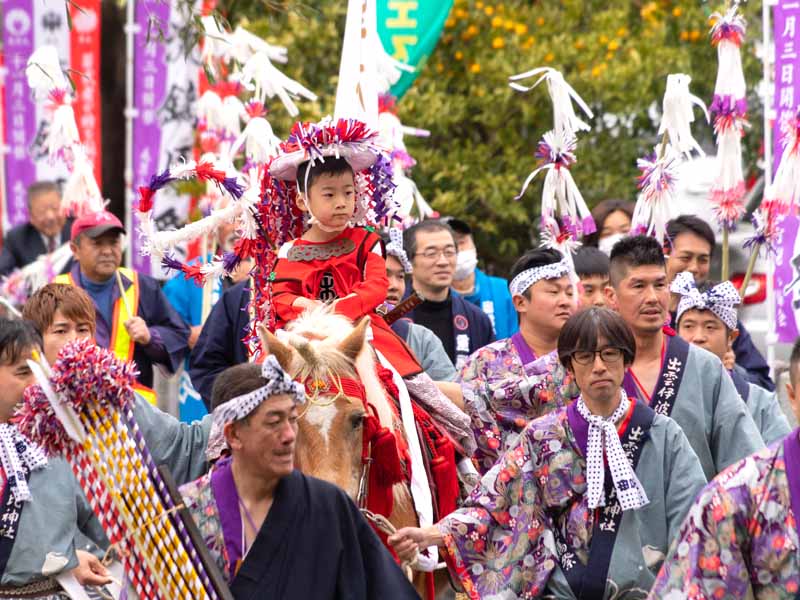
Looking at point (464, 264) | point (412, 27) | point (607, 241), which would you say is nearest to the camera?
point (607, 241)

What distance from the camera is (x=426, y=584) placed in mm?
7227

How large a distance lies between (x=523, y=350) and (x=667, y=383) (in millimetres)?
1150

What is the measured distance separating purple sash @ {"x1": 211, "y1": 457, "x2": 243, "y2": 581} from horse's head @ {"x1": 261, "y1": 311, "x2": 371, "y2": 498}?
752 mm

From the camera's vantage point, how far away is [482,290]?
1155 centimetres

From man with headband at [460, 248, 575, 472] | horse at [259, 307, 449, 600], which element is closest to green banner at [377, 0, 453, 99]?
man with headband at [460, 248, 575, 472]

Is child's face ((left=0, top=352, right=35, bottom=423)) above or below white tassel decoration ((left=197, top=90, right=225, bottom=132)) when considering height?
below

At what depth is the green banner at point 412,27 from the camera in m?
13.2

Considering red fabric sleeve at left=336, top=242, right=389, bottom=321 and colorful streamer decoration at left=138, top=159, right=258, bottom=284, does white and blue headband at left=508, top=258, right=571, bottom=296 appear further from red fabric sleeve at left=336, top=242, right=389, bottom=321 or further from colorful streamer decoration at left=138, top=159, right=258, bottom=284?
colorful streamer decoration at left=138, top=159, right=258, bottom=284

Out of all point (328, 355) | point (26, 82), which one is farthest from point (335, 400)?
point (26, 82)

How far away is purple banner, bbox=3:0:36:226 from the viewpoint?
1625 cm

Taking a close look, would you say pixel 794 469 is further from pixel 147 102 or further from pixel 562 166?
pixel 147 102

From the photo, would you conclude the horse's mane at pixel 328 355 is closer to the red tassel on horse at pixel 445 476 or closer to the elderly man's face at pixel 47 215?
the red tassel on horse at pixel 445 476

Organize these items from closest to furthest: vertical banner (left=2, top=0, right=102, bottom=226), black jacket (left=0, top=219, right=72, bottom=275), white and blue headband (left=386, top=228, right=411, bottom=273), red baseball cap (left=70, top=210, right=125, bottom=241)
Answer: white and blue headband (left=386, top=228, right=411, bottom=273) → red baseball cap (left=70, top=210, right=125, bottom=241) → black jacket (left=0, top=219, right=72, bottom=275) → vertical banner (left=2, top=0, right=102, bottom=226)

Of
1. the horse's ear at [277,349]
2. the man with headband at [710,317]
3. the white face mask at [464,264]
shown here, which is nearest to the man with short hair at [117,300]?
the white face mask at [464,264]
